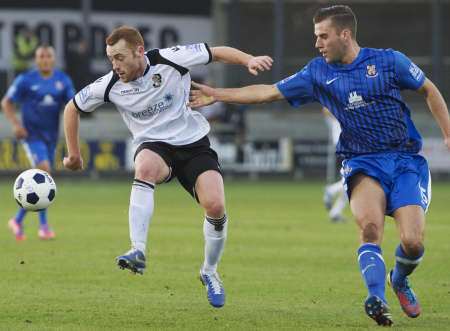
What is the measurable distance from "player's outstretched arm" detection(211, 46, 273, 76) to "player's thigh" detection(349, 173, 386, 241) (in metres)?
1.09

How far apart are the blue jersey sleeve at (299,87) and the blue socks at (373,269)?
1.21 metres

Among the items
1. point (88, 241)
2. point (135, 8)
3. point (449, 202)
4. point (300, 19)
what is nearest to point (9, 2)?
point (135, 8)

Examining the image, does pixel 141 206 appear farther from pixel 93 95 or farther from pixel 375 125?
pixel 375 125

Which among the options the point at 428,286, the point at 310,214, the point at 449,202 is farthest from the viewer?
the point at 449,202

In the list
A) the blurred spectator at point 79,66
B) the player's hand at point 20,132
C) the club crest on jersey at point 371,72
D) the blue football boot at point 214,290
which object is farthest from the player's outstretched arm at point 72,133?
the blurred spectator at point 79,66

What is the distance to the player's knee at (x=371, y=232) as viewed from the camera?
828 cm

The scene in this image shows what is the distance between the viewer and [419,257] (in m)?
8.54

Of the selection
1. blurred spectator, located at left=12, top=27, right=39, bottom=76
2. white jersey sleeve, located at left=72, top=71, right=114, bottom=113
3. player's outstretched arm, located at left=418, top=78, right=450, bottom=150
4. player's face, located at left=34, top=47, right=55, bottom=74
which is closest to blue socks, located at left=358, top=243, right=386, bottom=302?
player's outstretched arm, located at left=418, top=78, right=450, bottom=150

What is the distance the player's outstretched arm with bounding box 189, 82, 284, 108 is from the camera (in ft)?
28.9

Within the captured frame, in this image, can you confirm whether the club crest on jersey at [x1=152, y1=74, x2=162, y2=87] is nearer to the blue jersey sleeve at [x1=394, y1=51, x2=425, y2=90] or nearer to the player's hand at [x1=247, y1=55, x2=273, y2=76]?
the player's hand at [x1=247, y1=55, x2=273, y2=76]

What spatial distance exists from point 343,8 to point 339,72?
0.45 meters

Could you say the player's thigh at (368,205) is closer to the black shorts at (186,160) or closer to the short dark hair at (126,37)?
the black shorts at (186,160)

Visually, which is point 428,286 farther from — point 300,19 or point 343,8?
point 300,19

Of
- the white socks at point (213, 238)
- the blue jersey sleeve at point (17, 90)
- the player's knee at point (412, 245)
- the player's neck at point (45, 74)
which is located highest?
the player's knee at point (412, 245)
